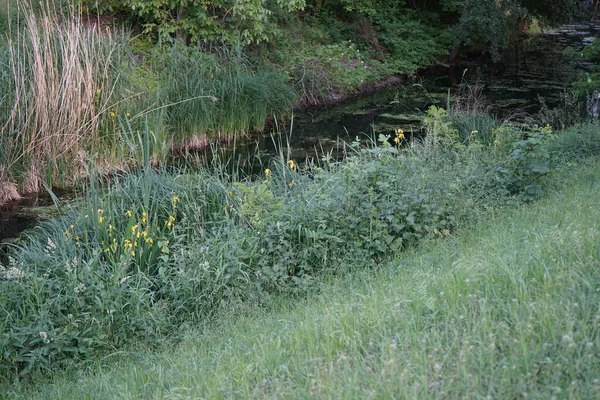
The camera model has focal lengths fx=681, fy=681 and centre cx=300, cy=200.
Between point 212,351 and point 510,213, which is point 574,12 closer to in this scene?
point 510,213

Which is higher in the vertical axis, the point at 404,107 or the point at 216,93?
the point at 216,93

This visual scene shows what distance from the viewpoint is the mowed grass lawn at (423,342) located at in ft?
10.5

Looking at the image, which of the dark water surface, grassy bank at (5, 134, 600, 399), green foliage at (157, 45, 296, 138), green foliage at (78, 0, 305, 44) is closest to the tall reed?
the dark water surface

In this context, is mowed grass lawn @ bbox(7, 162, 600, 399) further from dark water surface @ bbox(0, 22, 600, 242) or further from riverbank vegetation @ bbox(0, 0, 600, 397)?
dark water surface @ bbox(0, 22, 600, 242)

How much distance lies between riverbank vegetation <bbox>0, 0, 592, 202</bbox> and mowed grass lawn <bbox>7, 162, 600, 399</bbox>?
345cm

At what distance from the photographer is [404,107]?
18844 millimetres

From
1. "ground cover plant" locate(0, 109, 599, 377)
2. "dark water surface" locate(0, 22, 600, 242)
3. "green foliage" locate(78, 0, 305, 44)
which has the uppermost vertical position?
"green foliage" locate(78, 0, 305, 44)

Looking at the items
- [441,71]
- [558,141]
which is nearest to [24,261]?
[558,141]

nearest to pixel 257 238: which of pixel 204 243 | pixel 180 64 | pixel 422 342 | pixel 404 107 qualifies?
pixel 204 243

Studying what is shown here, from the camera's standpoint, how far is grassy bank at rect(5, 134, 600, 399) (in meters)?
3.19

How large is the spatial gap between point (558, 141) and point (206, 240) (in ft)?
21.2

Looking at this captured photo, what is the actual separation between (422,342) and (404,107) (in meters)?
15.7

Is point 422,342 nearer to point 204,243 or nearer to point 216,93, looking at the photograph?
point 204,243

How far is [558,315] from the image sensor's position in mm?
3498
